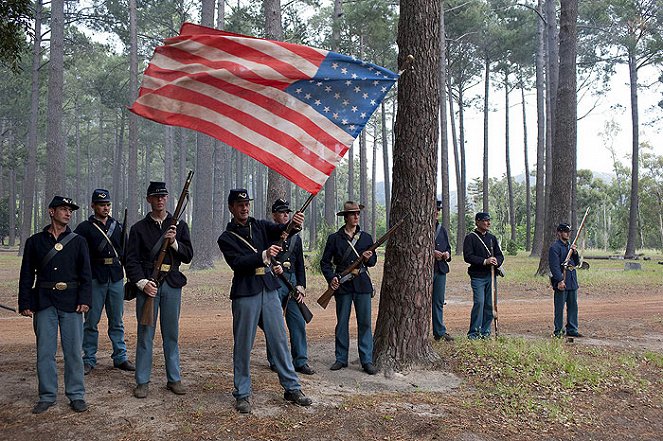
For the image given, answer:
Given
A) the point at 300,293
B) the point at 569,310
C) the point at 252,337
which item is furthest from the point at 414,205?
the point at 569,310

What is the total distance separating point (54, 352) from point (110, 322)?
57.7 inches

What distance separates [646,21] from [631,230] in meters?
12.0

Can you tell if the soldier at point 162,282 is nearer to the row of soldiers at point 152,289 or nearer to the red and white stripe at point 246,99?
the row of soldiers at point 152,289

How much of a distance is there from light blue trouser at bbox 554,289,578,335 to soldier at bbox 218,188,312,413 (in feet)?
18.6

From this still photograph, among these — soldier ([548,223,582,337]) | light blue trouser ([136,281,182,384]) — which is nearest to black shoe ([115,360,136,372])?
light blue trouser ([136,281,182,384])

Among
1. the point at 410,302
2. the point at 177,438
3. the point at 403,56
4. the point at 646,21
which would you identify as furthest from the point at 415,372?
the point at 646,21

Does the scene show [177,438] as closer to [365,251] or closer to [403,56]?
[365,251]

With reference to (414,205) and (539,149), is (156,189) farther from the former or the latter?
(539,149)

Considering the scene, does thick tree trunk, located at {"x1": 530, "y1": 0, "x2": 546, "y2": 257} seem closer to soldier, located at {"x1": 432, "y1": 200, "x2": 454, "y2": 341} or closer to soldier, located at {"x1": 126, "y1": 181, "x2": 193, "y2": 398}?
soldier, located at {"x1": 432, "y1": 200, "x2": 454, "y2": 341}

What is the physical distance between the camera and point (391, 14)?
90.9 ft

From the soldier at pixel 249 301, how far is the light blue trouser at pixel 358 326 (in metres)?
1.51

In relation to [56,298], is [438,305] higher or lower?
lower

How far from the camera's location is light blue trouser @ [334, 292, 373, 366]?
7.25 meters

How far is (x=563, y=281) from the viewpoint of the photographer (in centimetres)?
962
